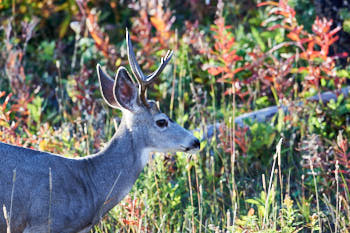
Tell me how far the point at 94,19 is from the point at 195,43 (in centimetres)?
123

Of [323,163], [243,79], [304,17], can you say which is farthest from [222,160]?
[304,17]

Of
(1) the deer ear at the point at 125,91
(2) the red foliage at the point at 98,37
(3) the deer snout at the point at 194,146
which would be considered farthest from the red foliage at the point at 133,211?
(2) the red foliage at the point at 98,37

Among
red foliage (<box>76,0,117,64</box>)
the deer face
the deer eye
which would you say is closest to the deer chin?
the deer face

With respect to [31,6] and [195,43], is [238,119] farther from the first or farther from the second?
[31,6]

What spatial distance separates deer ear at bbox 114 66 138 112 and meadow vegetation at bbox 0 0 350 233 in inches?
22.2

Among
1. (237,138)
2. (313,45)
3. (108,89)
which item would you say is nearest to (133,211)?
(108,89)

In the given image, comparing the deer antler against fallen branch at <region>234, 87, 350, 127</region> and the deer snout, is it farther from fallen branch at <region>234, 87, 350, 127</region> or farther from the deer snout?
fallen branch at <region>234, 87, 350, 127</region>

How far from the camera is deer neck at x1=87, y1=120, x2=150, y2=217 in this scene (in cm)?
497

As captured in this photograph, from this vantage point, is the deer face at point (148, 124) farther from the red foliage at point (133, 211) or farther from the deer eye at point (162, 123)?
the red foliage at point (133, 211)

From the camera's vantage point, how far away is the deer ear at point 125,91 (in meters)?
5.15

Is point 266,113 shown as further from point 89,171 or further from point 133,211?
point 89,171

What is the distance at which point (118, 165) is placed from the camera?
508cm

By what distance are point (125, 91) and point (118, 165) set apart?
22.8 inches

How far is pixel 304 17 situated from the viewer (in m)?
8.70
